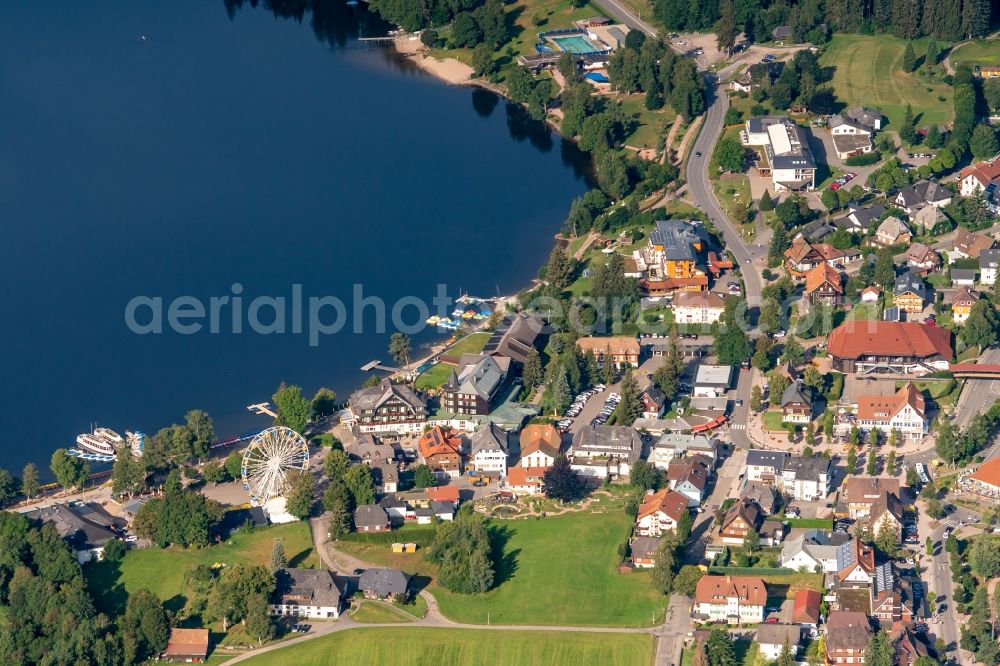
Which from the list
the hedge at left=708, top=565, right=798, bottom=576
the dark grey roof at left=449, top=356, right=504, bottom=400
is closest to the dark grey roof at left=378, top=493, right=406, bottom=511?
the dark grey roof at left=449, top=356, right=504, bottom=400

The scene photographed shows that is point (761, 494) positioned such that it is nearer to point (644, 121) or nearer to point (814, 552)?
point (814, 552)

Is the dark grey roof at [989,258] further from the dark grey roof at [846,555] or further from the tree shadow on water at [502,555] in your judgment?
the tree shadow on water at [502,555]

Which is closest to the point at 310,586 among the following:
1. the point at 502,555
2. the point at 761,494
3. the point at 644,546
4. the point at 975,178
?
the point at 502,555

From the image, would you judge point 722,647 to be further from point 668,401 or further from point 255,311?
point 255,311

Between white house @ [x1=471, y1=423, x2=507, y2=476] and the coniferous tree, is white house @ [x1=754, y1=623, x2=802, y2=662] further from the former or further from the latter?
the coniferous tree

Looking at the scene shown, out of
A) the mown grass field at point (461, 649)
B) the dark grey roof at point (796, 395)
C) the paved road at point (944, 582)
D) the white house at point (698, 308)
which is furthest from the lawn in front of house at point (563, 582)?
the white house at point (698, 308)

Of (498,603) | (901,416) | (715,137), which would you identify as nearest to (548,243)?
(715,137)
